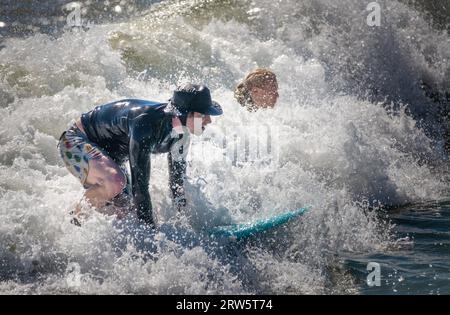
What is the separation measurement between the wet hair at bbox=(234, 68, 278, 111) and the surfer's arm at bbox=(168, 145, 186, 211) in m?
3.00

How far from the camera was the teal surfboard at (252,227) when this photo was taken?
203 inches

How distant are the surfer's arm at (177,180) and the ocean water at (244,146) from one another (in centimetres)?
14

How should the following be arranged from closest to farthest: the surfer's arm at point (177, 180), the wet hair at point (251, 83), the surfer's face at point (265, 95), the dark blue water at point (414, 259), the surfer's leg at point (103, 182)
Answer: the dark blue water at point (414, 259) → the surfer's leg at point (103, 182) → the surfer's arm at point (177, 180) → the wet hair at point (251, 83) → the surfer's face at point (265, 95)

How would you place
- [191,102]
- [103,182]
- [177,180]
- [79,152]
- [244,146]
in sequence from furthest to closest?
[244,146] < [177,180] < [79,152] < [103,182] < [191,102]

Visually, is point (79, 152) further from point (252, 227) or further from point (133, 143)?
point (252, 227)

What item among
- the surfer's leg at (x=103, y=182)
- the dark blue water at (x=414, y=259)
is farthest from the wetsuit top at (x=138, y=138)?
the dark blue water at (x=414, y=259)

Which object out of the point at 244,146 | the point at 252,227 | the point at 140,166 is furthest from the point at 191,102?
the point at 244,146

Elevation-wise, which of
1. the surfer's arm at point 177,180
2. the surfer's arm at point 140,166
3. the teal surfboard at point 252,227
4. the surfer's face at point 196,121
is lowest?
the teal surfboard at point 252,227

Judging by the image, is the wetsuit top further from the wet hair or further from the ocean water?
the wet hair

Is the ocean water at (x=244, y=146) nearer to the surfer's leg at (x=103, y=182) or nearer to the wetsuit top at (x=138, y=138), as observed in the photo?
the surfer's leg at (x=103, y=182)

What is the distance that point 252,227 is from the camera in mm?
5238

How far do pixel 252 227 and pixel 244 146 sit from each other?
8.81 ft

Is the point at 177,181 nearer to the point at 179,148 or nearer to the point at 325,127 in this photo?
the point at 179,148

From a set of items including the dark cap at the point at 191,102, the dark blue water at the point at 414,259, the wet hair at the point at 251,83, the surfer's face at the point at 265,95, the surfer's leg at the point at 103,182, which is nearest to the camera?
the dark cap at the point at 191,102
